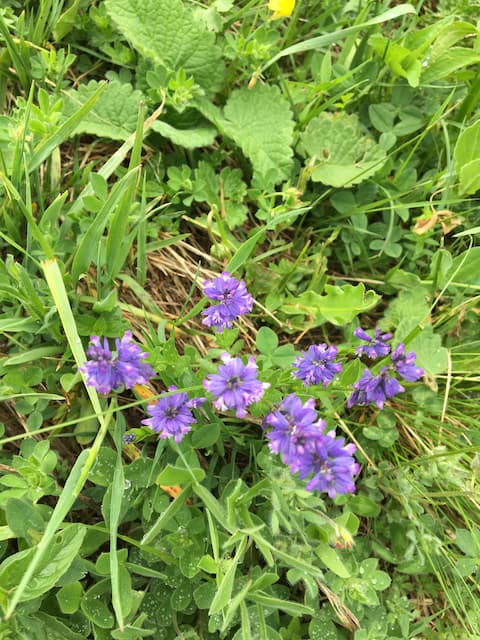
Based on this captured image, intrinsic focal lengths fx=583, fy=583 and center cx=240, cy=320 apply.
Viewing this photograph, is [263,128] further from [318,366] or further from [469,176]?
[318,366]

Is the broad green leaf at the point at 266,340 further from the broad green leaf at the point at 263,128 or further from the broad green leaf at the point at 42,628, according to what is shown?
the broad green leaf at the point at 42,628

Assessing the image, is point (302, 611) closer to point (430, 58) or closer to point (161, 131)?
point (161, 131)

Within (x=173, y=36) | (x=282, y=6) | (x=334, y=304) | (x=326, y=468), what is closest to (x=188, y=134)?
(x=173, y=36)

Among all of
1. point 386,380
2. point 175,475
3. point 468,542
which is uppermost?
point 386,380

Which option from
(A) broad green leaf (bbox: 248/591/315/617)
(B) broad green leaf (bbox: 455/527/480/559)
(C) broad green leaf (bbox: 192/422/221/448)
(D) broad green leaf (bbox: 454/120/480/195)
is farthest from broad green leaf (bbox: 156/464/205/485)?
(D) broad green leaf (bbox: 454/120/480/195)

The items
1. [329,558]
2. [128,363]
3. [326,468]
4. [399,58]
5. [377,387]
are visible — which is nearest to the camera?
[326,468]

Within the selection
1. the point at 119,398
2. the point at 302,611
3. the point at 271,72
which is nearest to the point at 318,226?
the point at 271,72

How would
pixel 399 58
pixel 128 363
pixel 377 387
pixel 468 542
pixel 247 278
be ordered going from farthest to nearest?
1. pixel 399 58
2. pixel 247 278
3. pixel 468 542
4. pixel 377 387
5. pixel 128 363
